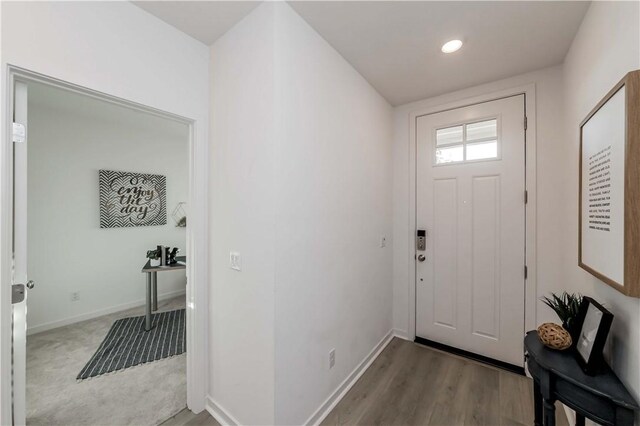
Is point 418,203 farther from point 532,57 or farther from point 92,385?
point 92,385

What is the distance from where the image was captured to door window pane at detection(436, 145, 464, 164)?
2.51m

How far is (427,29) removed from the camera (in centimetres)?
166

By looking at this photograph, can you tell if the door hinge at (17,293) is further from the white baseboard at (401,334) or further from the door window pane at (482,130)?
the door window pane at (482,130)

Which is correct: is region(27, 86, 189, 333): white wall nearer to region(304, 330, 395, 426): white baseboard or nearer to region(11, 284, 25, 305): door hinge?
region(11, 284, 25, 305): door hinge

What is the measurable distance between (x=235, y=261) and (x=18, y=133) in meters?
1.19

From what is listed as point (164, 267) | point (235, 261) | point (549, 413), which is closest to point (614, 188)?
point (549, 413)

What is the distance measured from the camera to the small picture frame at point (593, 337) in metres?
1.06

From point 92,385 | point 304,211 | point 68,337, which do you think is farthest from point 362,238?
point 68,337

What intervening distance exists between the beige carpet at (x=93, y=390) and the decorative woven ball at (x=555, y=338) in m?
2.31

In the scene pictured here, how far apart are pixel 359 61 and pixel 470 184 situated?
151 cm

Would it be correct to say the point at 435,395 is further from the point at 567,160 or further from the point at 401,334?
the point at 567,160

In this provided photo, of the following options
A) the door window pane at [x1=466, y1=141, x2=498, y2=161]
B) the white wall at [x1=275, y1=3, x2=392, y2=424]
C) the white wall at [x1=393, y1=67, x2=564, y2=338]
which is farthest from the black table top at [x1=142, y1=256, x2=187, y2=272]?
the white wall at [x1=393, y1=67, x2=564, y2=338]

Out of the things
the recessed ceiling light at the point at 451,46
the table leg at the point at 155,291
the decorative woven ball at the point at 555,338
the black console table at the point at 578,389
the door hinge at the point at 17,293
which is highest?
the recessed ceiling light at the point at 451,46

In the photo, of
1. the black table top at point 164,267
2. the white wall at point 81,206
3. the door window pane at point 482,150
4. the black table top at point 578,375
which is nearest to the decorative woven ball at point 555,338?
the black table top at point 578,375
